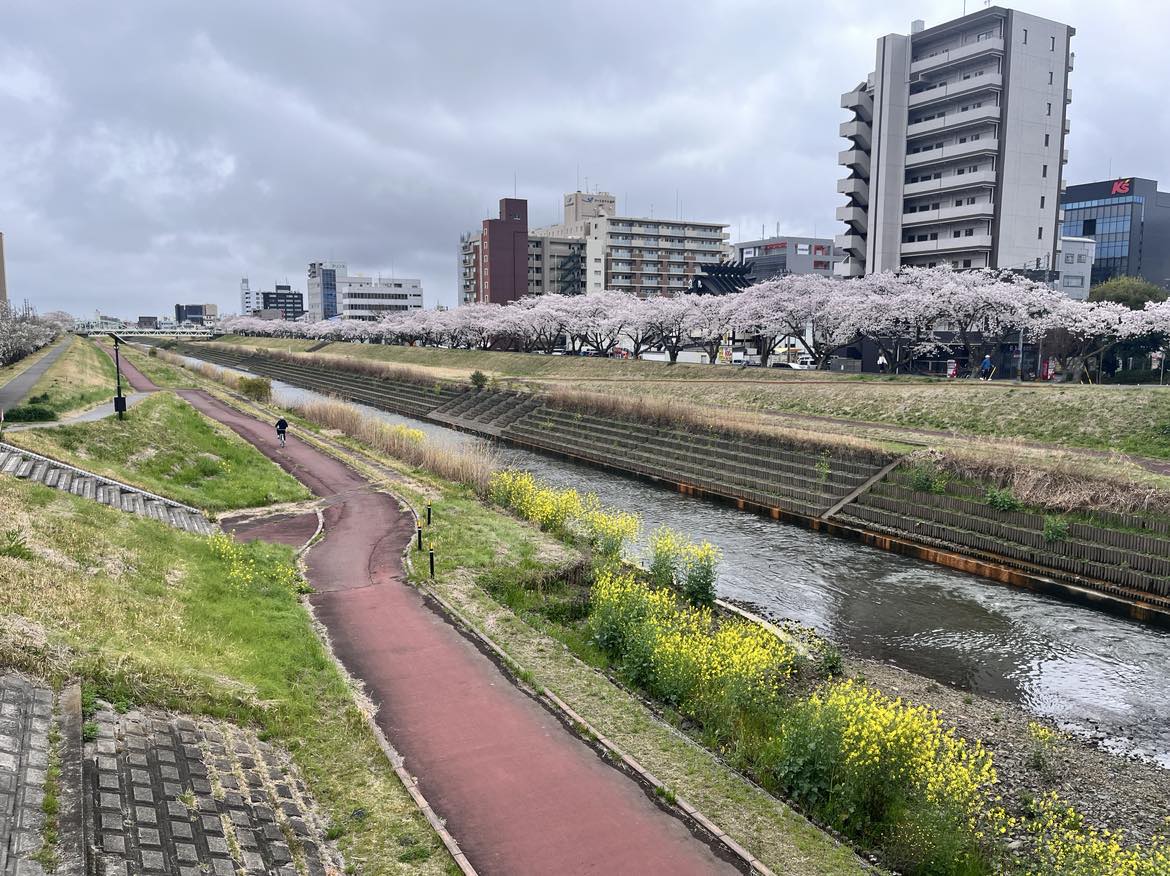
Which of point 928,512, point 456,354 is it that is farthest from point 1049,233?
point 456,354

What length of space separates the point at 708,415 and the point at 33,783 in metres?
36.2

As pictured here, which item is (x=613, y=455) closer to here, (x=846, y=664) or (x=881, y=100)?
→ (x=846, y=664)

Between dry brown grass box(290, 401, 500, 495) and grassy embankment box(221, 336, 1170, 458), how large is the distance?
15889 mm

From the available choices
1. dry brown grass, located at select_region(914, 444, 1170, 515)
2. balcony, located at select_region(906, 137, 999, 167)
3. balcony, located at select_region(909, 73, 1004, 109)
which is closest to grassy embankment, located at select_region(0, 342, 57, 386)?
dry brown grass, located at select_region(914, 444, 1170, 515)

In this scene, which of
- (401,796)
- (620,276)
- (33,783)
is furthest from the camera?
(620,276)

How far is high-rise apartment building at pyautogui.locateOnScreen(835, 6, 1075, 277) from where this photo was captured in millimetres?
67125

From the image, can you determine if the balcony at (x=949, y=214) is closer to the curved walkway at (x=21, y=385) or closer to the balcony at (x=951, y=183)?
the balcony at (x=951, y=183)

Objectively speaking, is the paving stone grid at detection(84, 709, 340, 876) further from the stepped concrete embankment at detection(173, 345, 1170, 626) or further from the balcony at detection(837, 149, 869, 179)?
the balcony at detection(837, 149, 869, 179)

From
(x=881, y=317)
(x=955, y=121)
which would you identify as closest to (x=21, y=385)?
(x=881, y=317)

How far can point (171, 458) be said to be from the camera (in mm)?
28516

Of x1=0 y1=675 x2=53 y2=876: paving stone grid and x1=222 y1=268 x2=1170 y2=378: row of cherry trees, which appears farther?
x1=222 y1=268 x2=1170 y2=378: row of cherry trees

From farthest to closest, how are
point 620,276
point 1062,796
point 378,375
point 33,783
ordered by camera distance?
point 620,276
point 378,375
point 1062,796
point 33,783

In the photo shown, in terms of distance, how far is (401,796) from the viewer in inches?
388

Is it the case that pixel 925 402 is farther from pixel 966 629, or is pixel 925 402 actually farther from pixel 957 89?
pixel 957 89
